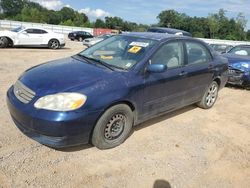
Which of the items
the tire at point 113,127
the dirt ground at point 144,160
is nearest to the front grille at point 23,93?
the dirt ground at point 144,160

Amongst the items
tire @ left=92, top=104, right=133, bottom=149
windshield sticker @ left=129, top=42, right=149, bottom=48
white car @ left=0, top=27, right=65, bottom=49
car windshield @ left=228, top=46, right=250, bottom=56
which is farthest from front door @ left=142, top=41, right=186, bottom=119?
white car @ left=0, top=27, right=65, bottom=49

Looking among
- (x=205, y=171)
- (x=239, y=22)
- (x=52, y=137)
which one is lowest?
(x=205, y=171)

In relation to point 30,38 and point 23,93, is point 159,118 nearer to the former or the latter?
point 23,93

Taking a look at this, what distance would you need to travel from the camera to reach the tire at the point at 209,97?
6172mm

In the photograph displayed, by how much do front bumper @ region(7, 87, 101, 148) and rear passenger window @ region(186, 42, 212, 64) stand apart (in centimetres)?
249

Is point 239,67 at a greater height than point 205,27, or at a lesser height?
lesser

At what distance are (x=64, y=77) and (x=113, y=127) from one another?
0.98 metres

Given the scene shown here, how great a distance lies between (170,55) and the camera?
497cm

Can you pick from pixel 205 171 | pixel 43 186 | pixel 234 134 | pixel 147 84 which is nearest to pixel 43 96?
pixel 43 186

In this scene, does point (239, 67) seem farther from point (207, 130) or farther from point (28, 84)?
point (28, 84)

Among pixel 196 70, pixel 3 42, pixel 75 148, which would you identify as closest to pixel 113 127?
pixel 75 148

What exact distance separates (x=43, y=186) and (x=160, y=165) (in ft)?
5.01

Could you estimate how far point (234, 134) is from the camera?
17.0ft

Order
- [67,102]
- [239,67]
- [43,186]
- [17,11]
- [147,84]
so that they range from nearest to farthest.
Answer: [43,186]
[67,102]
[147,84]
[239,67]
[17,11]
